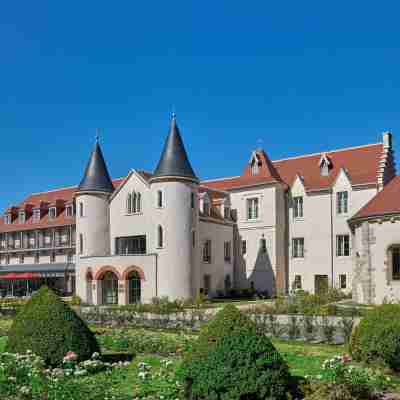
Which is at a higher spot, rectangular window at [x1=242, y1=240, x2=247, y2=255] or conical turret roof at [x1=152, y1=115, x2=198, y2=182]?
conical turret roof at [x1=152, y1=115, x2=198, y2=182]

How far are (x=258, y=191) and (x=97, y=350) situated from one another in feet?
107

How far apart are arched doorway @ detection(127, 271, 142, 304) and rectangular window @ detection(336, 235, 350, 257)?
15.3 m

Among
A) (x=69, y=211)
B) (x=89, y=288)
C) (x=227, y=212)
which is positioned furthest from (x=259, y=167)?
(x=69, y=211)

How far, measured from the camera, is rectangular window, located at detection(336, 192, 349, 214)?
4159 cm

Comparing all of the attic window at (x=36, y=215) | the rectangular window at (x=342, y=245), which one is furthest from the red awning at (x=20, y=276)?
the rectangular window at (x=342, y=245)

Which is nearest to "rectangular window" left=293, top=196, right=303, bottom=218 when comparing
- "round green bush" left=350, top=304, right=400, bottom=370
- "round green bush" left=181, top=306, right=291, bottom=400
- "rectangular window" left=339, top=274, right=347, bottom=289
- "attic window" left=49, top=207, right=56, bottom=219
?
"rectangular window" left=339, top=274, right=347, bottom=289

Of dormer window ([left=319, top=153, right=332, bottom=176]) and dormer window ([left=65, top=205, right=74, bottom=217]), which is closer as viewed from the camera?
dormer window ([left=319, top=153, right=332, bottom=176])

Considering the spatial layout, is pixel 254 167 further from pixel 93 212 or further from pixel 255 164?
pixel 93 212

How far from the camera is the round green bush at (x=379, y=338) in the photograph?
12609 millimetres

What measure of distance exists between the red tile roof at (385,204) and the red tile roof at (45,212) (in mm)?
30042

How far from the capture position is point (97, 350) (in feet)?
45.8

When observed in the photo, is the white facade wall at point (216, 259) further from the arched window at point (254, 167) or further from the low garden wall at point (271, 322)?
the low garden wall at point (271, 322)

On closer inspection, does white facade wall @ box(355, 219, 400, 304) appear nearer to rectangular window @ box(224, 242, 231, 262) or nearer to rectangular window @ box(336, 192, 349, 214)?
rectangular window @ box(336, 192, 349, 214)

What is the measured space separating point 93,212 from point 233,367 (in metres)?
36.5
